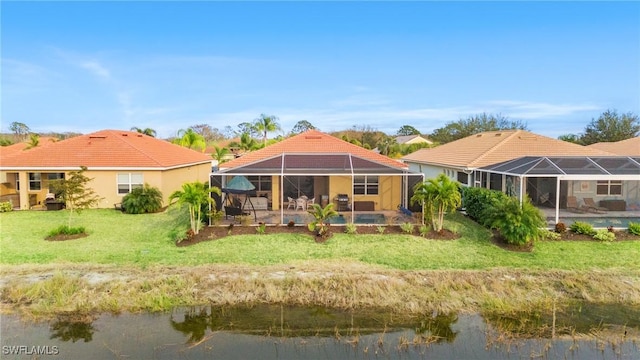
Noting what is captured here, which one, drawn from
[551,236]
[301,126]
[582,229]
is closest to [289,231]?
[551,236]

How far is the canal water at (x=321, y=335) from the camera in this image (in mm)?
7543

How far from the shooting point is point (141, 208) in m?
20.2

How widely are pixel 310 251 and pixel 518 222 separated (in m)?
7.14

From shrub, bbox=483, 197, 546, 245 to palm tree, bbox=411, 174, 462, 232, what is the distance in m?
1.61

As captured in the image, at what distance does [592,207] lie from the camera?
1964 cm

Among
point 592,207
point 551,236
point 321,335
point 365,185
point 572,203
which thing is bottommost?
point 321,335

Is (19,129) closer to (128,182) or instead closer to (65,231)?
(128,182)

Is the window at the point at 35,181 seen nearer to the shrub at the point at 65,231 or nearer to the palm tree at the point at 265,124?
the shrub at the point at 65,231

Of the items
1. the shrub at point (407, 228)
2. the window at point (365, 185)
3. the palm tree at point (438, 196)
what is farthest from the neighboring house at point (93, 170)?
the palm tree at point (438, 196)

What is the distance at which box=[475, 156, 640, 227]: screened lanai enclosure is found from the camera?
53.0ft

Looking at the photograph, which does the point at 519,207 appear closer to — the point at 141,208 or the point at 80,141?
the point at 141,208

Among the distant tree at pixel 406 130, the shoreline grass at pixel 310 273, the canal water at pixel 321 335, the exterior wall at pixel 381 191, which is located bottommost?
the canal water at pixel 321 335

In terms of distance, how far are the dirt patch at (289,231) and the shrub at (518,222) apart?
72.4 inches

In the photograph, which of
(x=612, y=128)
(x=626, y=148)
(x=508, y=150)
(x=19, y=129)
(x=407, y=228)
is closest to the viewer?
(x=407, y=228)
